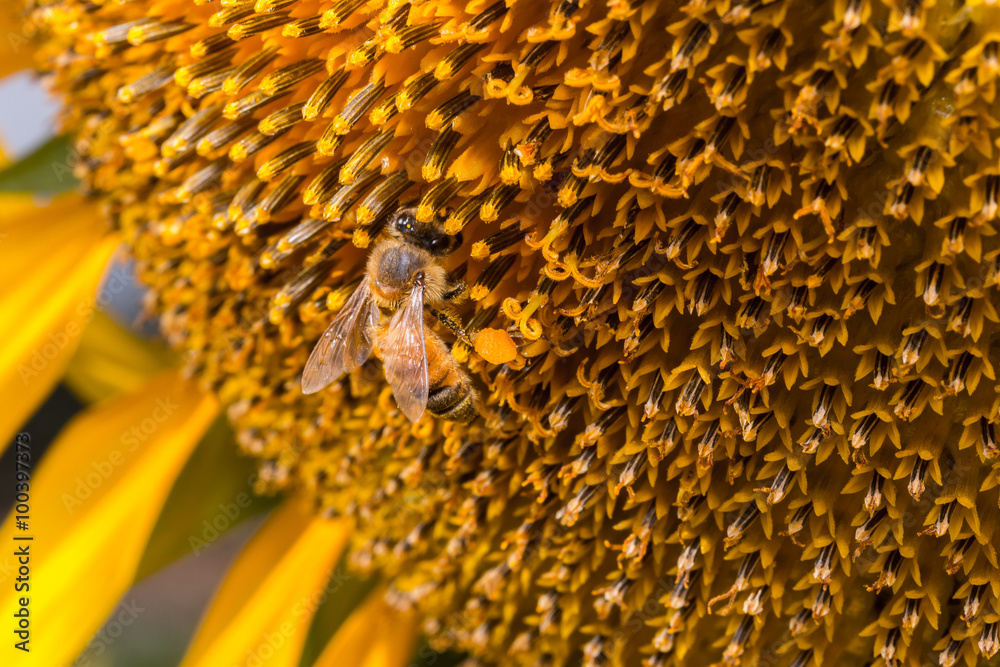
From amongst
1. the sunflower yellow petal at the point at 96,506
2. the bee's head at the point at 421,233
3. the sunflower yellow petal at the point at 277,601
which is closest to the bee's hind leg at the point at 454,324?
the bee's head at the point at 421,233

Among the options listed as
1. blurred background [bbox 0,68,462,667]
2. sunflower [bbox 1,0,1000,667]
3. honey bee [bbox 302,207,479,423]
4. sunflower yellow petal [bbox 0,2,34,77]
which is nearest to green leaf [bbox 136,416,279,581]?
blurred background [bbox 0,68,462,667]

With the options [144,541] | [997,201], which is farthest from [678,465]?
[144,541]

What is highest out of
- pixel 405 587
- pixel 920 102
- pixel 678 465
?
pixel 920 102

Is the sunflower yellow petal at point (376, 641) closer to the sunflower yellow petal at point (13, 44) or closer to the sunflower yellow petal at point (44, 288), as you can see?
the sunflower yellow petal at point (44, 288)

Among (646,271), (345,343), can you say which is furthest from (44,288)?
(646,271)

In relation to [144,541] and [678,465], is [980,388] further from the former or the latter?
[144,541]

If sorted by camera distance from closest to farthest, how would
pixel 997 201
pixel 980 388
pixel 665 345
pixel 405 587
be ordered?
1. pixel 997 201
2. pixel 980 388
3. pixel 665 345
4. pixel 405 587

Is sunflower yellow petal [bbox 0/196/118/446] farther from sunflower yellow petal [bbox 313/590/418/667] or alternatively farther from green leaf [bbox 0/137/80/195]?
sunflower yellow petal [bbox 313/590/418/667]
